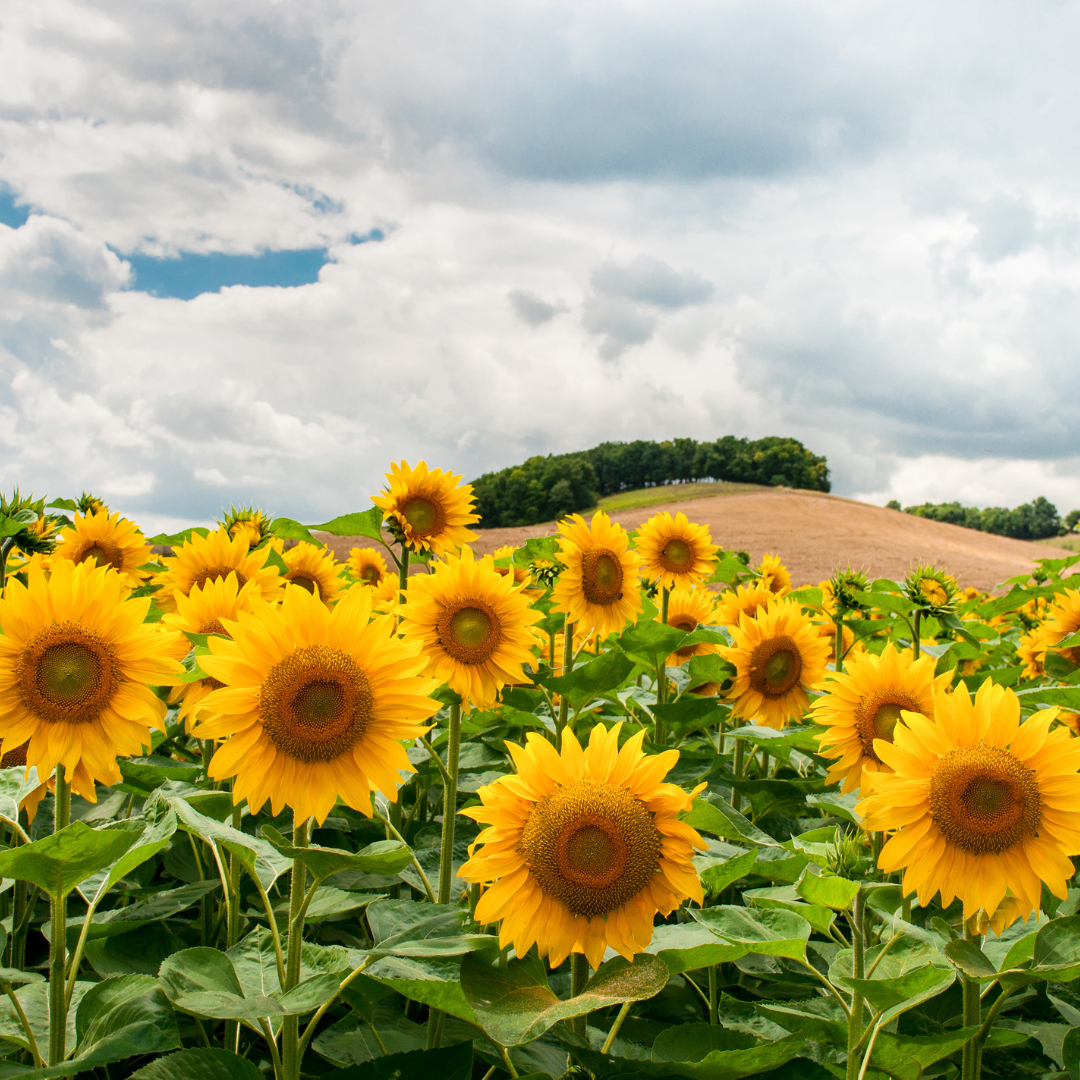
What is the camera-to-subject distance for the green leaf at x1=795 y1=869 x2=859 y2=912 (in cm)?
175

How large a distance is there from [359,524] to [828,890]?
2612mm

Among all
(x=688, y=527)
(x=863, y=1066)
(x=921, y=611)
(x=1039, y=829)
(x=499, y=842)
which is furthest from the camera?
(x=688, y=527)

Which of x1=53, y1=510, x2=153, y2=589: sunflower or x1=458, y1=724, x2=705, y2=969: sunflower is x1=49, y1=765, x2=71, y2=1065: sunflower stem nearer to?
x1=458, y1=724, x2=705, y2=969: sunflower

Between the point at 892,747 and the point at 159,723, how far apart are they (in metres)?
1.81

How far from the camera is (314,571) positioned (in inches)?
200

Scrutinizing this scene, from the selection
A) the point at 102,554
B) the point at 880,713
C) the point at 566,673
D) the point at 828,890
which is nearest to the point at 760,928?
the point at 828,890

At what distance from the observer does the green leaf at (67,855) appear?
161cm

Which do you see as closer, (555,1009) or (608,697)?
(555,1009)

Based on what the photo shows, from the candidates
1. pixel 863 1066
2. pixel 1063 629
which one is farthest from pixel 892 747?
pixel 1063 629

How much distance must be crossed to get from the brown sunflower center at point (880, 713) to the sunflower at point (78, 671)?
2153mm

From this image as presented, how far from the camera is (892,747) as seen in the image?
199 cm

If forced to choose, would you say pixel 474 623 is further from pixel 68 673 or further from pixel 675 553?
pixel 675 553

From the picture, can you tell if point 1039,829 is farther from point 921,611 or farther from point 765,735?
point 921,611

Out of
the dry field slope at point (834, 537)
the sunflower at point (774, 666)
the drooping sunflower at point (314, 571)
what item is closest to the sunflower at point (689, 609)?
the sunflower at point (774, 666)
